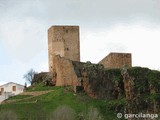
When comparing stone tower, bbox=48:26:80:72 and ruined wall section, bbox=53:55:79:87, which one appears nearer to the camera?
ruined wall section, bbox=53:55:79:87

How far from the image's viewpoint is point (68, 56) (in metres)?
81.5

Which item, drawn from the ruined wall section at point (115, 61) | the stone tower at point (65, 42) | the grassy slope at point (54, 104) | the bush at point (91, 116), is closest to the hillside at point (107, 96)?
the grassy slope at point (54, 104)

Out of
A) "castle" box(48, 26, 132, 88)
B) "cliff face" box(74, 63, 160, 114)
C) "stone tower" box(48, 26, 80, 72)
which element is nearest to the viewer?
"cliff face" box(74, 63, 160, 114)

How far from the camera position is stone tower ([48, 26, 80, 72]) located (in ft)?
269

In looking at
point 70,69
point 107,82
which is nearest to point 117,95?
point 107,82

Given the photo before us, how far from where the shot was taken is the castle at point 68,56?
219 feet

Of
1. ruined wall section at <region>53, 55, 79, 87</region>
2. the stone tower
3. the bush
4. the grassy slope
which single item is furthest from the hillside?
the stone tower

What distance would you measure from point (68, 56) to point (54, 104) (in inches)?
848

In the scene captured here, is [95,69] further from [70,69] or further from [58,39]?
[58,39]

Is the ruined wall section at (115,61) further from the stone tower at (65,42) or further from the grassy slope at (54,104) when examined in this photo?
the stone tower at (65,42)

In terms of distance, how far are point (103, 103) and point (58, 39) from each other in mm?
23526

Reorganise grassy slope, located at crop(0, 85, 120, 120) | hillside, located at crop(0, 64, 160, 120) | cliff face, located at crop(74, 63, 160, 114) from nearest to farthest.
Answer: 1. grassy slope, located at crop(0, 85, 120, 120)
2. hillside, located at crop(0, 64, 160, 120)
3. cliff face, located at crop(74, 63, 160, 114)

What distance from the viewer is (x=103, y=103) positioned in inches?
2362

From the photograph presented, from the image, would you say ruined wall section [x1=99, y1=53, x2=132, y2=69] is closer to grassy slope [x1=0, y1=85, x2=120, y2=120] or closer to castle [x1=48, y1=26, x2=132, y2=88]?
castle [x1=48, y1=26, x2=132, y2=88]
